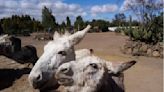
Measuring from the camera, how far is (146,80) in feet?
40.0

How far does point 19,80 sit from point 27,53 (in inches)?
70.5

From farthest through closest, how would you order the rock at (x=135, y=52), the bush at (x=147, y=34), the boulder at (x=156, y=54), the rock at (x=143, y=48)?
1. the bush at (x=147, y=34)
2. the rock at (x=143, y=48)
3. the rock at (x=135, y=52)
4. the boulder at (x=156, y=54)

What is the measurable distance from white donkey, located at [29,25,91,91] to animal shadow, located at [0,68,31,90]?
4.81 meters

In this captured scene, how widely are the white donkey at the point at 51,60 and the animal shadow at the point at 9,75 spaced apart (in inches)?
189

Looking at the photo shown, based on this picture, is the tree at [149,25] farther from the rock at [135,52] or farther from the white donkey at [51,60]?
the white donkey at [51,60]

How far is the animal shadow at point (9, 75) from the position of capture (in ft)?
31.4

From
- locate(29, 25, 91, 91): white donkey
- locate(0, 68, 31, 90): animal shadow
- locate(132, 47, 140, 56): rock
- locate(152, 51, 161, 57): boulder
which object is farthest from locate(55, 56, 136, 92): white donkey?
locate(132, 47, 140, 56): rock

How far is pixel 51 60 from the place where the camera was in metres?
4.65

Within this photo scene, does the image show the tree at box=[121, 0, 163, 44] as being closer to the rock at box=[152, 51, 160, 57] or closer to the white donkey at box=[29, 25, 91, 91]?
the rock at box=[152, 51, 160, 57]

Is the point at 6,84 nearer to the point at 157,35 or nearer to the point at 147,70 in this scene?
the point at 147,70

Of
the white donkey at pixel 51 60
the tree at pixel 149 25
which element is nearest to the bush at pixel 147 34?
the tree at pixel 149 25

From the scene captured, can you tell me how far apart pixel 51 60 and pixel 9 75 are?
5.70m

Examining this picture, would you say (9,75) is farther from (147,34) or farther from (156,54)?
(147,34)

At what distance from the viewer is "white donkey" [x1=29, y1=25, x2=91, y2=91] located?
4.51 metres
